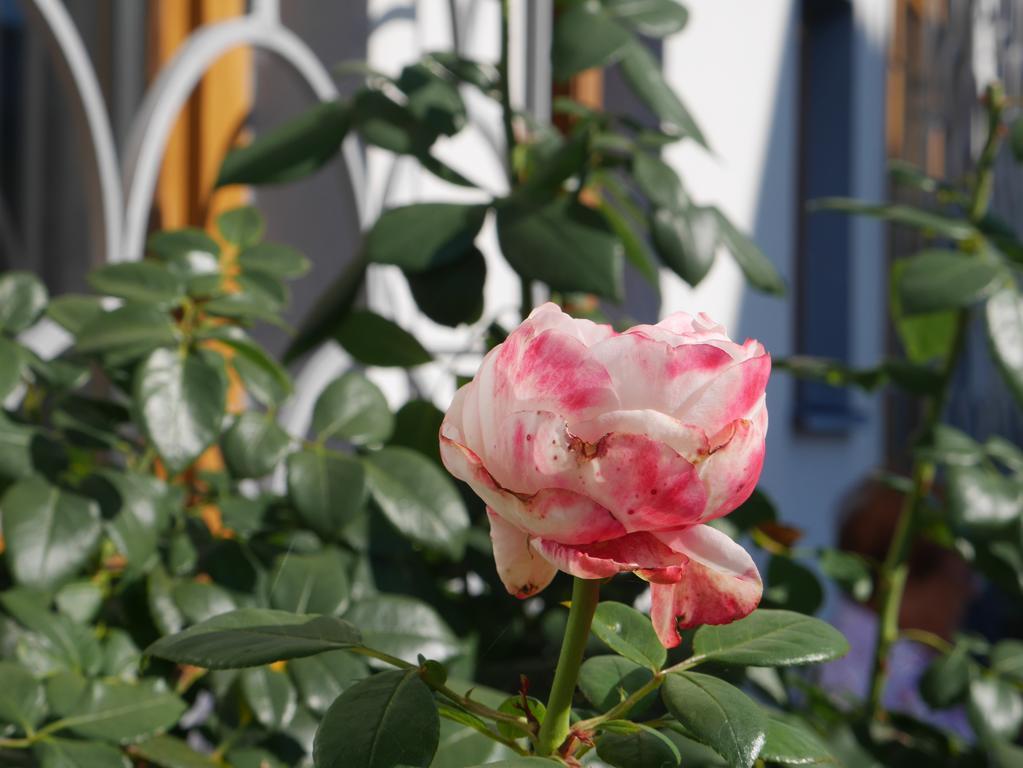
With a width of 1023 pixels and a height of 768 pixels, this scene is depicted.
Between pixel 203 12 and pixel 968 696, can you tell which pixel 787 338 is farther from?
pixel 968 696

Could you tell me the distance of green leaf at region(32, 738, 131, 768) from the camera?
1.83ft

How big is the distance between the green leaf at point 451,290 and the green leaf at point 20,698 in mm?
412

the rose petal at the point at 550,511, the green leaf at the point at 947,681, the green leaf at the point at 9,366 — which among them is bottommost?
the green leaf at the point at 947,681

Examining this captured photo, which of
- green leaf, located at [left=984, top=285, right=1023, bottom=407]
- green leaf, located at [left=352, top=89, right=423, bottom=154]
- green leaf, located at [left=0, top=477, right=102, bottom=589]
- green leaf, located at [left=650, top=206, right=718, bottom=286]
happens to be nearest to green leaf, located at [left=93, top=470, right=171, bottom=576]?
green leaf, located at [left=0, top=477, right=102, bottom=589]

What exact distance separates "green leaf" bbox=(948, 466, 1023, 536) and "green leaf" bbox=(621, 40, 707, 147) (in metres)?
0.38

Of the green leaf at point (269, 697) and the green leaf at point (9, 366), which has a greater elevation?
the green leaf at point (9, 366)

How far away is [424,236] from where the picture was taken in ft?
2.88

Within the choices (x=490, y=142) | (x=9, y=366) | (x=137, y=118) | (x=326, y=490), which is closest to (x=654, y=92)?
(x=326, y=490)

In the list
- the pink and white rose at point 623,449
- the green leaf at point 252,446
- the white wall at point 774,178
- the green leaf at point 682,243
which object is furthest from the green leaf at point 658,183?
the white wall at point 774,178

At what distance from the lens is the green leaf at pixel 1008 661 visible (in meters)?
0.99

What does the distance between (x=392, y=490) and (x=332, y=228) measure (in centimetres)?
111

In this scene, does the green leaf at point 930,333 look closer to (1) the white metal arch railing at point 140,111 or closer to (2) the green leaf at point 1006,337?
(2) the green leaf at point 1006,337

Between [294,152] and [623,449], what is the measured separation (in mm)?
671

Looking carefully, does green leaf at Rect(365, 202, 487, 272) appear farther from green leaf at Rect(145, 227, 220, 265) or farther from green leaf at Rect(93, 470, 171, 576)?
green leaf at Rect(93, 470, 171, 576)
